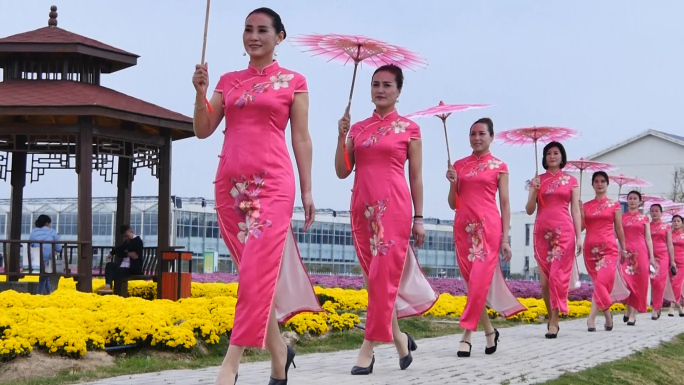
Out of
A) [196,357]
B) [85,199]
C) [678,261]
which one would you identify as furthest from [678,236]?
[196,357]

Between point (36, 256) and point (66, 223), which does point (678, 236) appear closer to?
point (36, 256)

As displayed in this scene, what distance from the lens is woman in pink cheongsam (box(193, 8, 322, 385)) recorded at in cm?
554

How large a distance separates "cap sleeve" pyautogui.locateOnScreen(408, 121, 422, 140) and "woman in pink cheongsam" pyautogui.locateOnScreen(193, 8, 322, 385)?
74.3 inches

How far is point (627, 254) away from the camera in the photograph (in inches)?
656

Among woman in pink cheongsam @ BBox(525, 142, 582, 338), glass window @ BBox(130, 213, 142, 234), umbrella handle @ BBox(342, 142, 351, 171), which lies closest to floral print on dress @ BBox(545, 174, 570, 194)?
woman in pink cheongsam @ BBox(525, 142, 582, 338)

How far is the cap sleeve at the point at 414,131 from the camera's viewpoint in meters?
7.68

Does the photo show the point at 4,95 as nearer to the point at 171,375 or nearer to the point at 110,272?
the point at 110,272

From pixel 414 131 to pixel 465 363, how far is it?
192cm

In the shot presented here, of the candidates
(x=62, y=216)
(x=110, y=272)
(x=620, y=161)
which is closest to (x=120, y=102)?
(x=110, y=272)

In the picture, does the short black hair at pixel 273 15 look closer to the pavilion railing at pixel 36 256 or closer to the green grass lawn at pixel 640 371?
the green grass lawn at pixel 640 371

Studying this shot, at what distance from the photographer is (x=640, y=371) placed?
846cm

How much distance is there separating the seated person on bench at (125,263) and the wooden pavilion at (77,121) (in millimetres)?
385

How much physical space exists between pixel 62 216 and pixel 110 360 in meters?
35.2

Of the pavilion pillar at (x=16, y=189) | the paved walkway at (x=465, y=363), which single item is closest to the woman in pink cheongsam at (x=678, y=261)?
the paved walkway at (x=465, y=363)
